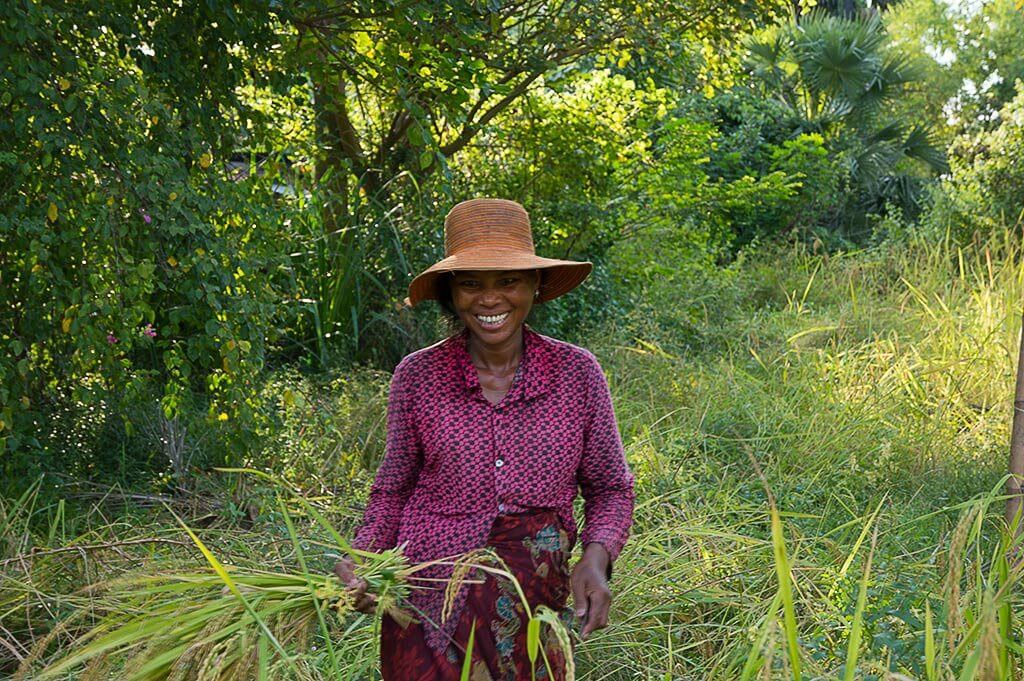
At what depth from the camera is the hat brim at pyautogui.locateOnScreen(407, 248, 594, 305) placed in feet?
7.64

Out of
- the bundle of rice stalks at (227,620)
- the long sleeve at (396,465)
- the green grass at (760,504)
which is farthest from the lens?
the green grass at (760,504)

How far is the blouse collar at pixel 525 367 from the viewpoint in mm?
2338

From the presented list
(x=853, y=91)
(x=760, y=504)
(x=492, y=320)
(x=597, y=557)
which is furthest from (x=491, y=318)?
(x=853, y=91)

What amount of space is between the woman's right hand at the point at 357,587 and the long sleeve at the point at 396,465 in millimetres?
366

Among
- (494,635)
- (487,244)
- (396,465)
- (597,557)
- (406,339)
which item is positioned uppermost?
(487,244)

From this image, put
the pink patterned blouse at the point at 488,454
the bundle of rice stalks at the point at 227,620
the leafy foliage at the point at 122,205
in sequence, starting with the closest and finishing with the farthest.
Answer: the bundle of rice stalks at the point at 227,620, the pink patterned blouse at the point at 488,454, the leafy foliage at the point at 122,205

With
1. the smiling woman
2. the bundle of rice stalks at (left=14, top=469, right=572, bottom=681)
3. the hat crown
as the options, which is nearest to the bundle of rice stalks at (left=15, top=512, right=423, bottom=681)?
the bundle of rice stalks at (left=14, top=469, right=572, bottom=681)

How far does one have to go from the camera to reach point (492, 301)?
7.76 ft

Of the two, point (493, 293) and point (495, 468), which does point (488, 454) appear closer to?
point (495, 468)

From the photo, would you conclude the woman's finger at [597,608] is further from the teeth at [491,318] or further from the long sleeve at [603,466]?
the teeth at [491,318]

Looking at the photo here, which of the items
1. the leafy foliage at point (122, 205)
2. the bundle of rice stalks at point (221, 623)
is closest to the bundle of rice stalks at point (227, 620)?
the bundle of rice stalks at point (221, 623)

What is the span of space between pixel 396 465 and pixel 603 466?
1.36ft

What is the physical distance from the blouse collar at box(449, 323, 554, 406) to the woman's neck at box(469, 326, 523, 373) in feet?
0.05

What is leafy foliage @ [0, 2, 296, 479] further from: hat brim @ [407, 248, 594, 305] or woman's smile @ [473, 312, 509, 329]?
woman's smile @ [473, 312, 509, 329]
